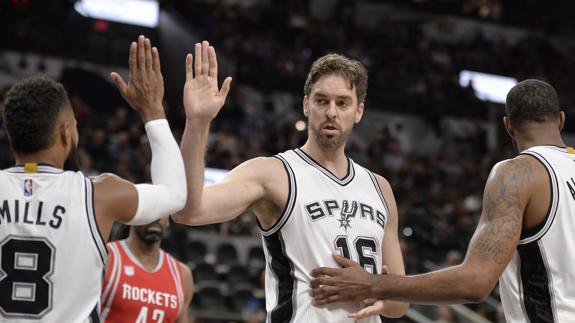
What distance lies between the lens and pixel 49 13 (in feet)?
64.0

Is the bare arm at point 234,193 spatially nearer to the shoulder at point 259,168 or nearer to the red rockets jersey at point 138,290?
the shoulder at point 259,168

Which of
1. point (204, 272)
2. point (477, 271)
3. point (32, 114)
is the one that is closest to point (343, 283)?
point (477, 271)

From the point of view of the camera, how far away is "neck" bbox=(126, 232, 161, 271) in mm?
6391

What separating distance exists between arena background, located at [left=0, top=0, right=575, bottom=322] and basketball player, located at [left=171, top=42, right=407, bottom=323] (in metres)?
7.00

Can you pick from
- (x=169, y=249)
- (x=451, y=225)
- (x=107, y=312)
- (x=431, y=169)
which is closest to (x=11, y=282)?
(x=107, y=312)

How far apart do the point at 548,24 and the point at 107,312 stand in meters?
24.6

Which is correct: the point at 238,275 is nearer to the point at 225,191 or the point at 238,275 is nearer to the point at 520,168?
the point at 225,191

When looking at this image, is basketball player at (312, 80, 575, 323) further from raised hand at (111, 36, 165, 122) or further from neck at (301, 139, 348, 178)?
raised hand at (111, 36, 165, 122)

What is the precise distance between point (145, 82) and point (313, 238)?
131 cm

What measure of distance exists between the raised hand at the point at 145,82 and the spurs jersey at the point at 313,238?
111 cm

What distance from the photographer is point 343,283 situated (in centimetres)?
429

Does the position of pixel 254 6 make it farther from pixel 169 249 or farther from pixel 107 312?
pixel 107 312

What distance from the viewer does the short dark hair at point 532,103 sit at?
14.8ft

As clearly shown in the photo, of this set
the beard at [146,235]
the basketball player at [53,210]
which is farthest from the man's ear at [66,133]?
the beard at [146,235]
